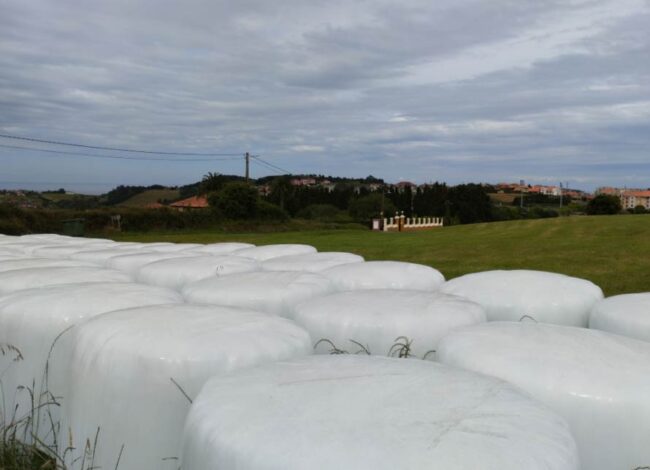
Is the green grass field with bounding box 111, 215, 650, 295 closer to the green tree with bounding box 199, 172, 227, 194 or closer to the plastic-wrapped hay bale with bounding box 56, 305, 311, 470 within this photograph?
the plastic-wrapped hay bale with bounding box 56, 305, 311, 470

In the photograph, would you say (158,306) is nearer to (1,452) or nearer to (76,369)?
(76,369)

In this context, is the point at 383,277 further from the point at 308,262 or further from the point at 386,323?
the point at 386,323

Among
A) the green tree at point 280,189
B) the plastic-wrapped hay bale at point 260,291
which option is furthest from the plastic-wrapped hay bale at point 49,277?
the green tree at point 280,189

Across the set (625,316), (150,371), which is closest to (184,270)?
(150,371)

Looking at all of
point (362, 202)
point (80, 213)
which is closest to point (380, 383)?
point (80, 213)

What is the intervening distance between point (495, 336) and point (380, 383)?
3.09ft

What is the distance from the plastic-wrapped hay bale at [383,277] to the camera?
4.68 m

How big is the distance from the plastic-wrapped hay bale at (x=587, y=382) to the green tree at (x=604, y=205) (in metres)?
67.0

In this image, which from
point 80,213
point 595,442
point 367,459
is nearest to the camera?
point 367,459

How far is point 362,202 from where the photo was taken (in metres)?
85.3

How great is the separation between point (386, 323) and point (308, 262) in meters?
2.82

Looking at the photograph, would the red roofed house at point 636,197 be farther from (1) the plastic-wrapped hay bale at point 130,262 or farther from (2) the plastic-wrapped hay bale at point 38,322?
(2) the plastic-wrapped hay bale at point 38,322

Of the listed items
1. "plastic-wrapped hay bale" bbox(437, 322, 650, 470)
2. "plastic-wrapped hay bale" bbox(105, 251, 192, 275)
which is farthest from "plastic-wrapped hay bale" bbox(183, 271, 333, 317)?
"plastic-wrapped hay bale" bbox(105, 251, 192, 275)

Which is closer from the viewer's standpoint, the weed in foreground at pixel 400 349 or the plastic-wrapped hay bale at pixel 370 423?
the plastic-wrapped hay bale at pixel 370 423
